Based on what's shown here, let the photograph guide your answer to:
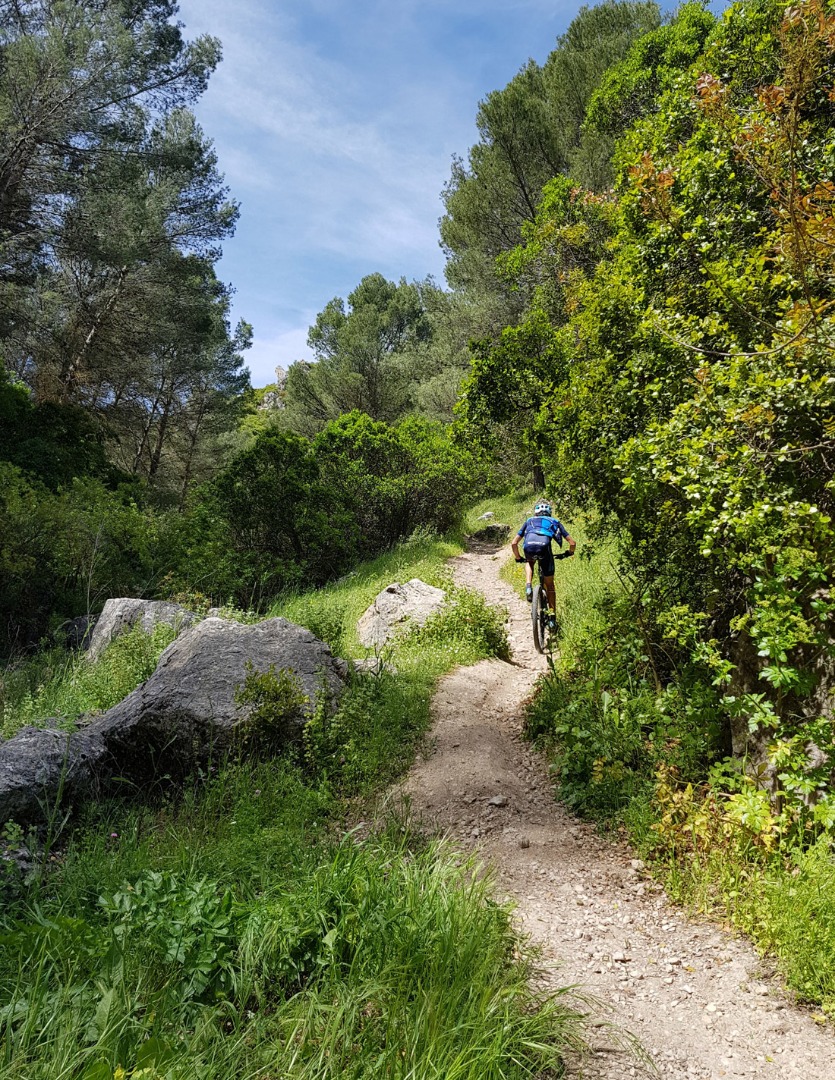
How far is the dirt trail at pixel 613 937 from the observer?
221 centimetres

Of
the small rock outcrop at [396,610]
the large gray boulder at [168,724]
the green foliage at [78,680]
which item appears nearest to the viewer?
the large gray boulder at [168,724]

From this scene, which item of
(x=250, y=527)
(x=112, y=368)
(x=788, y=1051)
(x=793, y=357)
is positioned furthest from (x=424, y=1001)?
(x=112, y=368)

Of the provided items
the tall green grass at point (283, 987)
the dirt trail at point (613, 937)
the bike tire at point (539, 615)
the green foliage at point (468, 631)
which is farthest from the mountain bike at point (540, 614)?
the tall green grass at point (283, 987)

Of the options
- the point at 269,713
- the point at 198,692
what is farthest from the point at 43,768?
the point at 269,713

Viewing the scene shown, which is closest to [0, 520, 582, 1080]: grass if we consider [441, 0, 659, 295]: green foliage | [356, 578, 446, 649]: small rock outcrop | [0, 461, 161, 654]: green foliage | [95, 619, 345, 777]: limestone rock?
[95, 619, 345, 777]: limestone rock

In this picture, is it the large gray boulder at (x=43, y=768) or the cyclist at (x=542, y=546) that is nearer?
the large gray boulder at (x=43, y=768)

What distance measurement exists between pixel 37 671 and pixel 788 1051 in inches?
313

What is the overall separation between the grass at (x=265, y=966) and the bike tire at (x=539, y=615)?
3.55 m

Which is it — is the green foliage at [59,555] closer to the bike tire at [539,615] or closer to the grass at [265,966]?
the bike tire at [539,615]

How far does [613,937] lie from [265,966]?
68.8 inches

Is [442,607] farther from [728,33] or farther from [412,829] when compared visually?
[728,33]

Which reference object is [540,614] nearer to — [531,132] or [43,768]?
[43,768]

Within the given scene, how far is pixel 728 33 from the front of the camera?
6.96m

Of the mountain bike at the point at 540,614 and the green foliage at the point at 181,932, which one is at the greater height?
the mountain bike at the point at 540,614
